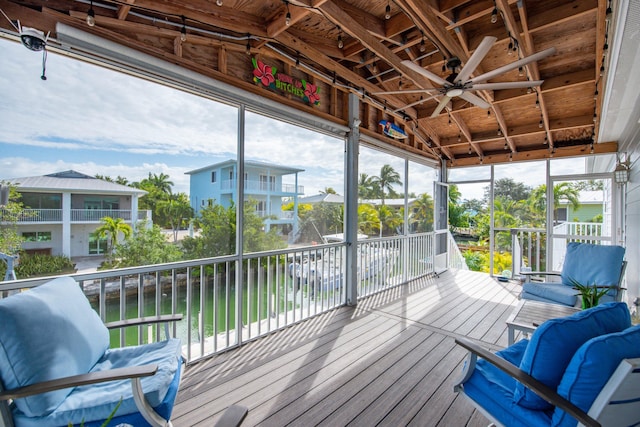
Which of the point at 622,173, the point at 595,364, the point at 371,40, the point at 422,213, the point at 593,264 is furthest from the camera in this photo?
the point at 422,213

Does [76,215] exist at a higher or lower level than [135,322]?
higher

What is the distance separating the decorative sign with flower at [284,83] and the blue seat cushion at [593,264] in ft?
12.2

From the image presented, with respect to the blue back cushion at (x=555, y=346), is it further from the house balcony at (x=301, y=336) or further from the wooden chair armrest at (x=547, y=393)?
the house balcony at (x=301, y=336)

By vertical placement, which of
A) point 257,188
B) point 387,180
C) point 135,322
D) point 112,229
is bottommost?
point 135,322

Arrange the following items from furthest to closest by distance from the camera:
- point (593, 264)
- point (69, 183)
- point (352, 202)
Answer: point (352, 202)
point (593, 264)
point (69, 183)

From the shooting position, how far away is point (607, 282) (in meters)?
3.37

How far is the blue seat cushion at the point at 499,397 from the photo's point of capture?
54.1 inches

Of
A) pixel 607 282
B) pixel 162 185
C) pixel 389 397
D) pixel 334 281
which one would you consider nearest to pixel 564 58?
pixel 607 282

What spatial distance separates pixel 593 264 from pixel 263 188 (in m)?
4.14

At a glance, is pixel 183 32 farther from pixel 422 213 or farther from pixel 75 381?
pixel 422 213

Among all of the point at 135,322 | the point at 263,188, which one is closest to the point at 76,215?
the point at 135,322

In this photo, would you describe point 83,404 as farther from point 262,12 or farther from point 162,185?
point 262,12

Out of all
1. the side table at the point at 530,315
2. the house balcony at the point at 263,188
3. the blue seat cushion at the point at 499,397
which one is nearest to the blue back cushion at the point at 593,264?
the side table at the point at 530,315

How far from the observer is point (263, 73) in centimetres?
317
